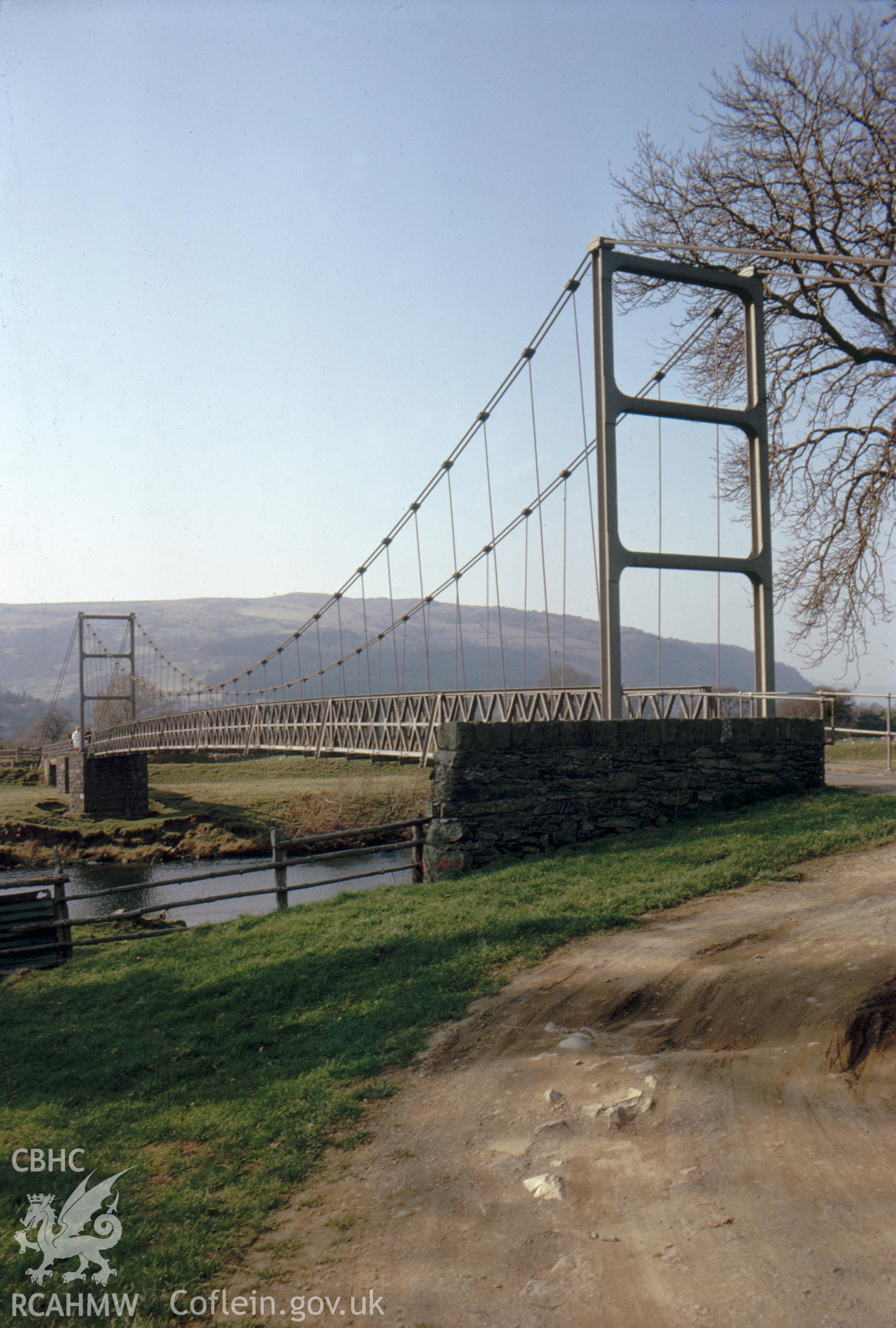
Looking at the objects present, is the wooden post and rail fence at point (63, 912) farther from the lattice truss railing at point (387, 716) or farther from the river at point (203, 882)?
the river at point (203, 882)

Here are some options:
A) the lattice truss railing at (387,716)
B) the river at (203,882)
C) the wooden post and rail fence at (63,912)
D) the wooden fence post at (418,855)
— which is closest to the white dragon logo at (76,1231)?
the wooden post and rail fence at (63,912)

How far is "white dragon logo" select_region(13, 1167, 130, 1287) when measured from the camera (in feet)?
11.5

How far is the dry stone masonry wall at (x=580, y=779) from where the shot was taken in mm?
10156

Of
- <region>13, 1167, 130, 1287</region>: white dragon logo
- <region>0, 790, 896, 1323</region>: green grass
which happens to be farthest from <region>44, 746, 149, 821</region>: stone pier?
<region>13, 1167, 130, 1287</region>: white dragon logo

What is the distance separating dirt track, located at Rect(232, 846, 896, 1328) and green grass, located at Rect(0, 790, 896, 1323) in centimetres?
32

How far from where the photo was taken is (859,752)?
2170cm

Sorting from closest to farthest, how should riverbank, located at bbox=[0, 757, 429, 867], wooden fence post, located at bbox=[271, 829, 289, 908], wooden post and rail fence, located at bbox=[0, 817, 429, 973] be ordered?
1. wooden post and rail fence, located at bbox=[0, 817, 429, 973]
2. wooden fence post, located at bbox=[271, 829, 289, 908]
3. riverbank, located at bbox=[0, 757, 429, 867]

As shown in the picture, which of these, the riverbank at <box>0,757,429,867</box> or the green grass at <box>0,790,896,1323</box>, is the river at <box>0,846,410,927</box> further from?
Answer: the green grass at <box>0,790,896,1323</box>

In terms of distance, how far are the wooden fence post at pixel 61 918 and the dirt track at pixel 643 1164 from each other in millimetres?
5753

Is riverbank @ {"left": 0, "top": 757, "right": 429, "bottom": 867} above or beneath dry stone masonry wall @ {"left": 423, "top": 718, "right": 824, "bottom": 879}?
beneath

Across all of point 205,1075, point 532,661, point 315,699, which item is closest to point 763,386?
point 205,1075

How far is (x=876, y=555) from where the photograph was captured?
16.0 meters

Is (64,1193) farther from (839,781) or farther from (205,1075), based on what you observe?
(839,781)

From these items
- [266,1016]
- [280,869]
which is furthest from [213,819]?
[266,1016]
